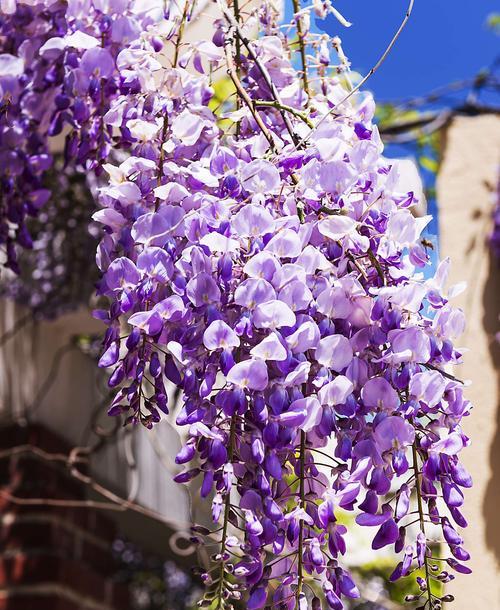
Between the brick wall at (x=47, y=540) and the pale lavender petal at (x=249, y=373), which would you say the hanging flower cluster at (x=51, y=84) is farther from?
the brick wall at (x=47, y=540)

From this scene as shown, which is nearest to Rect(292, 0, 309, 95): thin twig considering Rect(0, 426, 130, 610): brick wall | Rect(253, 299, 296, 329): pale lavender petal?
Rect(253, 299, 296, 329): pale lavender petal

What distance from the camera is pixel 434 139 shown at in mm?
1887

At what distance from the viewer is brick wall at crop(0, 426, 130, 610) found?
7.25 ft

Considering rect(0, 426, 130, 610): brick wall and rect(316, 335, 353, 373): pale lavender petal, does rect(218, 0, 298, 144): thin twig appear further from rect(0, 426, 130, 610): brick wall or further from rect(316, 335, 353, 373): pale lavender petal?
rect(0, 426, 130, 610): brick wall

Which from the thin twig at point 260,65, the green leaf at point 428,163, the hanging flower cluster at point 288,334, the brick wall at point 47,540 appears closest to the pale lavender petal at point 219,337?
the hanging flower cluster at point 288,334

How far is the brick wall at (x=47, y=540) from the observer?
7.25 feet

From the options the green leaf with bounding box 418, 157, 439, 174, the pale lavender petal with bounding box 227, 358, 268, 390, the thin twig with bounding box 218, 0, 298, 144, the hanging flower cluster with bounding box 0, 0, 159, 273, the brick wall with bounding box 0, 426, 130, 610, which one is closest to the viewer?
the pale lavender petal with bounding box 227, 358, 268, 390

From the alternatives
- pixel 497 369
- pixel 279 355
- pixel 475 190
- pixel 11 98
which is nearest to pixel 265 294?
pixel 279 355

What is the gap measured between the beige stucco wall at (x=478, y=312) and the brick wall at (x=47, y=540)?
4.39 ft

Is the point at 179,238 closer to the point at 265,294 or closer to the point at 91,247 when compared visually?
the point at 265,294

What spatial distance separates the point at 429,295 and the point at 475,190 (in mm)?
987

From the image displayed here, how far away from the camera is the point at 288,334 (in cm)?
71

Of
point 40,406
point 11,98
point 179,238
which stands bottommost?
point 179,238

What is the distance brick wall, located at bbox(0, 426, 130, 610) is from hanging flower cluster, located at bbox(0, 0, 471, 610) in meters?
1.59
